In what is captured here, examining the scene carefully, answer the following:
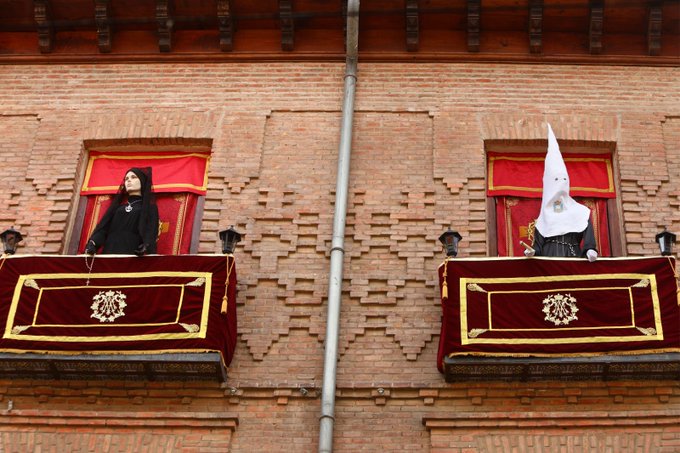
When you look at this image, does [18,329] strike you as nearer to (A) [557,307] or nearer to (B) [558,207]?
(A) [557,307]

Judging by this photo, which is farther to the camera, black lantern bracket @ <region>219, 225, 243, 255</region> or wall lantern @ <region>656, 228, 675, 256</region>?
black lantern bracket @ <region>219, 225, 243, 255</region>

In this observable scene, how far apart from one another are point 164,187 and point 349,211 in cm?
194

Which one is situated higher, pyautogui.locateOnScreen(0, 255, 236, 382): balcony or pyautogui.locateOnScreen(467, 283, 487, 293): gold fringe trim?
pyautogui.locateOnScreen(467, 283, 487, 293): gold fringe trim

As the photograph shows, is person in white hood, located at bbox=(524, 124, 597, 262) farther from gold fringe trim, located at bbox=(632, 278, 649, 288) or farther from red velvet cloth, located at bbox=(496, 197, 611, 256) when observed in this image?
gold fringe trim, located at bbox=(632, 278, 649, 288)

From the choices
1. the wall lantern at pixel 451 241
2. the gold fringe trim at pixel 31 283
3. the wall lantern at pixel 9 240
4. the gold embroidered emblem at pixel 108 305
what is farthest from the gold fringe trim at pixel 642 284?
the wall lantern at pixel 9 240

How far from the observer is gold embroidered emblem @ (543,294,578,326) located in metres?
8.73

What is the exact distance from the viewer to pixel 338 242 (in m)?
9.58

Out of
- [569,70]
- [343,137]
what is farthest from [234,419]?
[569,70]

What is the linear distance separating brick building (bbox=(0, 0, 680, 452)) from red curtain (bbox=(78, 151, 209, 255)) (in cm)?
11

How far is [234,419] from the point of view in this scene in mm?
8672

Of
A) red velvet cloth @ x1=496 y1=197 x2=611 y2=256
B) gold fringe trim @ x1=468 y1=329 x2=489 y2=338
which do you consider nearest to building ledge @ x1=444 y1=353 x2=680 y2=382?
gold fringe trim @ x1=468 y1=329 x2=489 y2=338

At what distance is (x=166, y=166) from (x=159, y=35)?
1.63m

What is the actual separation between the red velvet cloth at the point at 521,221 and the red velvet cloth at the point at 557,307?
0.92 meters

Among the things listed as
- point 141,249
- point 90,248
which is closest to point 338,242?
point 141,249
